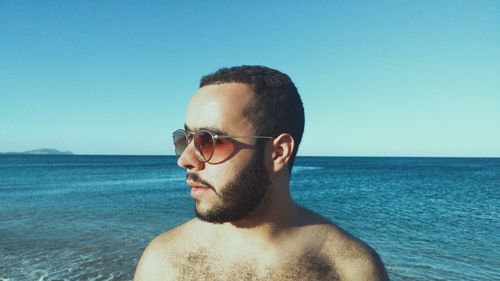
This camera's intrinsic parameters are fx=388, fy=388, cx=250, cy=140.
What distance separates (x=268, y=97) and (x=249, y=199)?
20.1 inches

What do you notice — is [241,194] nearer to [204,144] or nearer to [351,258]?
[204,144]

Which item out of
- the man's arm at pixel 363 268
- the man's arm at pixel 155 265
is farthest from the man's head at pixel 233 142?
the man's arm at pixel 363 268

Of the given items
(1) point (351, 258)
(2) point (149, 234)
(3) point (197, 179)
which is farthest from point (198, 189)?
(2) point (149, 234)

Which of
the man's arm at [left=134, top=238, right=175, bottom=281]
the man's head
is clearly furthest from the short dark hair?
the man's arm at [left=134, top=238, right=175, bottom=281]

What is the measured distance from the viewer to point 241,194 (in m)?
1.84

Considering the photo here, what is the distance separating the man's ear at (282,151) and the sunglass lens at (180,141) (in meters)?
0.47

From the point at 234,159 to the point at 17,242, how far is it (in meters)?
13.7

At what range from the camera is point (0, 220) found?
17438 millimetres

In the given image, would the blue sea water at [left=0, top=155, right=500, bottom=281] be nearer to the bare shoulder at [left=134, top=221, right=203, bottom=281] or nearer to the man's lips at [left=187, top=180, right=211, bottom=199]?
the bare shoulder at [left=134, top=221, right=203, bottom=281]

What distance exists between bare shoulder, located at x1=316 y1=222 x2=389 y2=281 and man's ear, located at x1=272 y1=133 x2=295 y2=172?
42cm

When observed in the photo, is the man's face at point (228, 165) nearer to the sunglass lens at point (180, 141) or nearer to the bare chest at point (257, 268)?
the sunglass lens at point (180, 141)

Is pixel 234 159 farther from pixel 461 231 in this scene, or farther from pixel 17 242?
pixel 461 231

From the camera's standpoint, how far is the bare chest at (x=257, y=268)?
6.26 ft

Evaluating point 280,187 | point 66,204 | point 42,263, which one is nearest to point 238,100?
point 280,187
